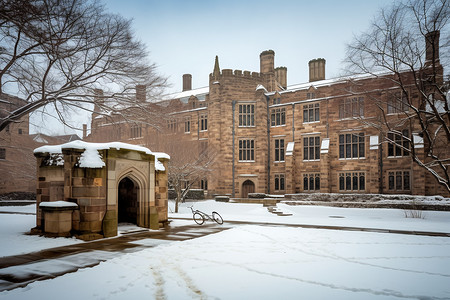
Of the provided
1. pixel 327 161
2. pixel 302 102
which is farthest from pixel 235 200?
pixel 302 102

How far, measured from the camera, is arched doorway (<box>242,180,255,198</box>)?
3114 cm

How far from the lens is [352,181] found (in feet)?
90.0

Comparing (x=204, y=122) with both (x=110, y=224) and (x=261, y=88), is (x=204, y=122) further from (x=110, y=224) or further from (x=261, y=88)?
(x=110, y=224)

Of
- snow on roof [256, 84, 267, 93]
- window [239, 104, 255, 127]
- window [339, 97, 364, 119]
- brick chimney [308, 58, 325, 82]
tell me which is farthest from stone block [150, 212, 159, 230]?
brick chimney [308, 58, 325, 82]

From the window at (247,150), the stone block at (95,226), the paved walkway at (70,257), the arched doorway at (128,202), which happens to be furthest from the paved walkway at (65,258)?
the window at (247,150)

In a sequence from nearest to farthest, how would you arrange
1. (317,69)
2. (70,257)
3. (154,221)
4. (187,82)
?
(70,257) < (154,221) < (317,69) < (187,82)

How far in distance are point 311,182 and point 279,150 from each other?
14.6 ft

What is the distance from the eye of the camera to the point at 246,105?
3194 cm

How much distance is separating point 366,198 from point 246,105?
47.0ft

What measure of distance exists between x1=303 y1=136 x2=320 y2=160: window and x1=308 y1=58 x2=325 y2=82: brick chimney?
987 cm

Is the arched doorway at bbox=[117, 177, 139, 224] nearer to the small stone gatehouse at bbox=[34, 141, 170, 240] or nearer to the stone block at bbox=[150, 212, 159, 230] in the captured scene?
the stone block at bbox=[150, 212, 159, 230]

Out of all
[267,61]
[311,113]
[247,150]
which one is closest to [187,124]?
[247,150]

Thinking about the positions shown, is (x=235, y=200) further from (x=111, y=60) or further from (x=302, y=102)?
(x=111, y=60)

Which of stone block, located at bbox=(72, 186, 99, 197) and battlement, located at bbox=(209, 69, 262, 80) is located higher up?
battlement, located at bbox=(209, 69, 262, 80)
